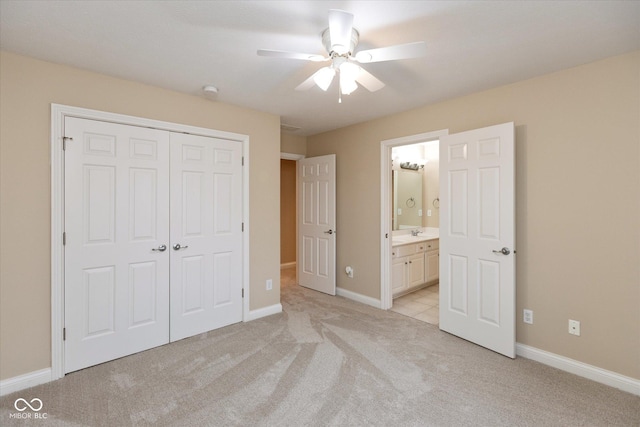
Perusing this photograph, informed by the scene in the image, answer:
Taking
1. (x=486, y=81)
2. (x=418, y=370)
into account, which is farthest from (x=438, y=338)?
(x=486, y=81)

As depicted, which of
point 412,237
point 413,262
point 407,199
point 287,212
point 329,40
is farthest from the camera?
point 287,212

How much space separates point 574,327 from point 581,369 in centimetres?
31

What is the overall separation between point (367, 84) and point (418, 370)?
7.35 feet

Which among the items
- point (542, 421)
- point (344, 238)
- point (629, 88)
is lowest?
point (542, 421)

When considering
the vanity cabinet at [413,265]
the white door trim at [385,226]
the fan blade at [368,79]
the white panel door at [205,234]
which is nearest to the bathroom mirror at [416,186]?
the vanity cabinet at [413,265]

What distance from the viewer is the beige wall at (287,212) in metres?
6.54

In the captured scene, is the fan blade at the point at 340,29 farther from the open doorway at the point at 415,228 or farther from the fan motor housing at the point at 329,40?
the open doorway at the point at 415,228

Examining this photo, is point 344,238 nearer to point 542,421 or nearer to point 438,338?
point 438,338

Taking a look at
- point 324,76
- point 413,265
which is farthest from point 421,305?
point 324,76

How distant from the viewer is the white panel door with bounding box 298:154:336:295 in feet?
14.3

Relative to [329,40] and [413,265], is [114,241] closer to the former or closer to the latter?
[329,40]

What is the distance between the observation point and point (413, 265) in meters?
4.40

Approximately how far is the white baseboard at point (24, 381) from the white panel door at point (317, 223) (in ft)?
10.0

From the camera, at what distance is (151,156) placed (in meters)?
2.78
